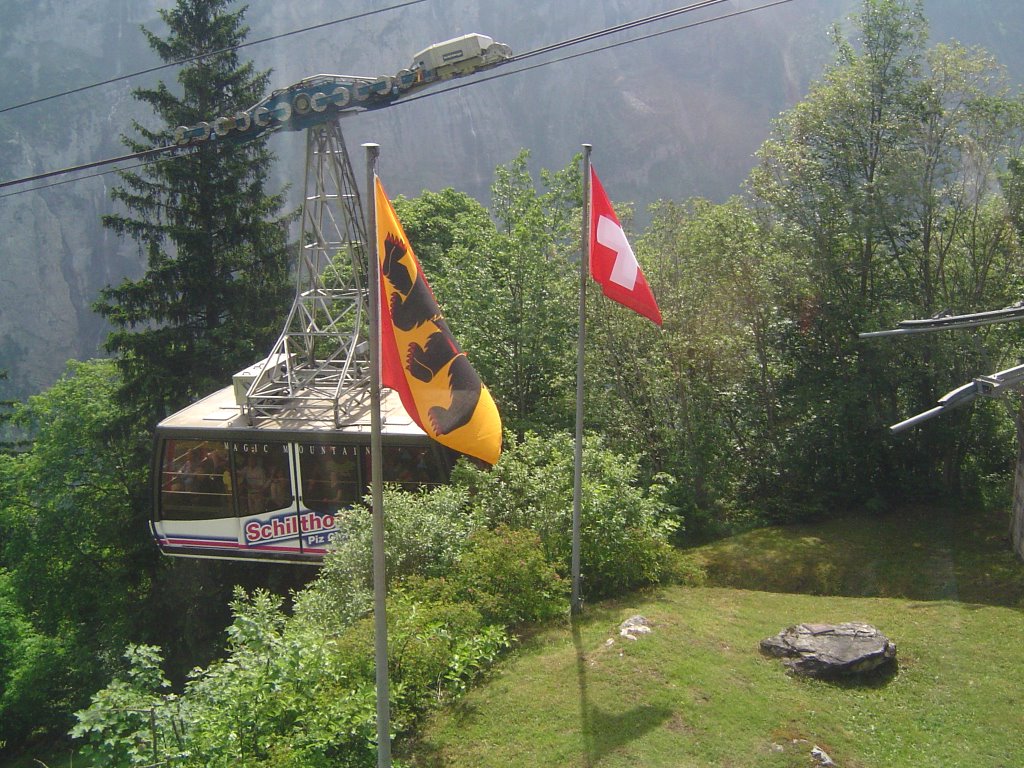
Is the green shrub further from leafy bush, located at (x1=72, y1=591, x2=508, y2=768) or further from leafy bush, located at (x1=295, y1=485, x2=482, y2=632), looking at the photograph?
leafy bush, located at (x1=72, y1=591, x2=508, y2=768)

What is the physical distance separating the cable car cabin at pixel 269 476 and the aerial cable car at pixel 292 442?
0.06 ft

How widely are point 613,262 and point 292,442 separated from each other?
7608 millimetres

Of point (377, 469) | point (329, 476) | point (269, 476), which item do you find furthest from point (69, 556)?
point (377, 469)

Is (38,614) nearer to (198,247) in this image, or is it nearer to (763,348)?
(198,247)

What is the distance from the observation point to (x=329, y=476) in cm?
1559

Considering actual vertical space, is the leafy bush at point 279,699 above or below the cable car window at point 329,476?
below

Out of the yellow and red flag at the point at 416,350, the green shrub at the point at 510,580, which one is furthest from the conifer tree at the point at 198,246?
the yellow and red flag at the point at 416,350

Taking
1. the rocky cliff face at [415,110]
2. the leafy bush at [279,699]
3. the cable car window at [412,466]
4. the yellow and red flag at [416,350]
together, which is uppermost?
the rocky cliff face at [415,110]

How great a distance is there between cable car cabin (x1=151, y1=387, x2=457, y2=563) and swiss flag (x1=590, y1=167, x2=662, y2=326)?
18.1 feet

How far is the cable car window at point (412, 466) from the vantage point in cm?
1520

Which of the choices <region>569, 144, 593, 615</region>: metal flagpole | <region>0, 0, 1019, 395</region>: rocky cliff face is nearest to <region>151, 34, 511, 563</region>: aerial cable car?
<region>569, 144, 593, 615</region>: metal flagpole

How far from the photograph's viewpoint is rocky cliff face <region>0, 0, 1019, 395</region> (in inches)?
2485

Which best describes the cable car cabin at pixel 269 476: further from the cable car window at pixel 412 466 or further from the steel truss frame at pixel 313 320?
the steel truss frame at pixel 313 320

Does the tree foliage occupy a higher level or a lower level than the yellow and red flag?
lower
